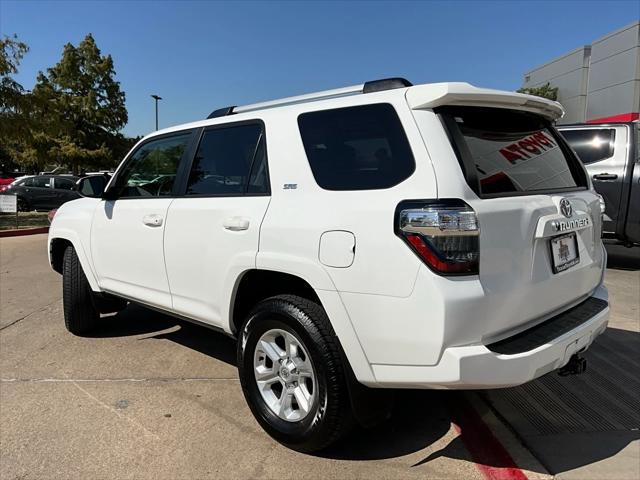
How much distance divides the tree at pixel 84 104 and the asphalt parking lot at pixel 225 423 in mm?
26619

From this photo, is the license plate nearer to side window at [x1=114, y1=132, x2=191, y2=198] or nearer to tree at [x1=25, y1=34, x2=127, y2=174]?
side window at [x1=114, y1=132, x2=191, y2=198]

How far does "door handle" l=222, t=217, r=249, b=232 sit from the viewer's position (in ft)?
9.77

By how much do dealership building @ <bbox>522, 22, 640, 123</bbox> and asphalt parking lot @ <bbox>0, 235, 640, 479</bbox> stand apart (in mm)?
27750

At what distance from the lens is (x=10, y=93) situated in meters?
17.0

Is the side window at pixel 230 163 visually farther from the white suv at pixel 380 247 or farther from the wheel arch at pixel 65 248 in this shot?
the wheel arch at pixel 65 248

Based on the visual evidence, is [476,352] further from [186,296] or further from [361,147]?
[186,296]

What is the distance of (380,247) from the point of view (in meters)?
2.31

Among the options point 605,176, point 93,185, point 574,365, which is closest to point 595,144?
point 605,176

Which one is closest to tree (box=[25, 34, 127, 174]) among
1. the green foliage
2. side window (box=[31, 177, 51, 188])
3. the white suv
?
the green foliage

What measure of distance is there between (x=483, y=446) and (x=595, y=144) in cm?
623

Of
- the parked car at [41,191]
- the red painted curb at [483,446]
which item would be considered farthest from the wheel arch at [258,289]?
the parked car at [41,191]

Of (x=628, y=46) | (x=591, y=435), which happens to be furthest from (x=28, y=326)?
(x=628, y=46)

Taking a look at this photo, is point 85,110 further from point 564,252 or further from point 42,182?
point 564,252

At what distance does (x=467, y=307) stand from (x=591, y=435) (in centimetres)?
148
